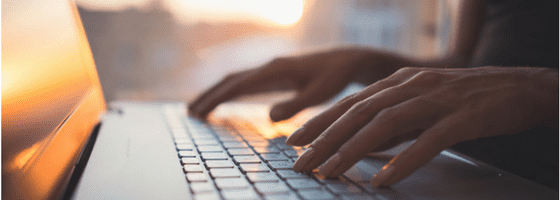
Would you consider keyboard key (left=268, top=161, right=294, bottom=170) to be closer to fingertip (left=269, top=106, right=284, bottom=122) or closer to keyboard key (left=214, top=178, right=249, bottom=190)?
keyboard key (left=214, top=178, right=249, bottom=190)

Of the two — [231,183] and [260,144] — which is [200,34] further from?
[231,183]

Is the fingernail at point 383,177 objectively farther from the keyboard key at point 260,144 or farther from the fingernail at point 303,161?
the keyboard key at point 260,144

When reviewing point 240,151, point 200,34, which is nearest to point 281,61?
point 240,151

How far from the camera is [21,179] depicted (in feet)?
0.84

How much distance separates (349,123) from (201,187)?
0.18m

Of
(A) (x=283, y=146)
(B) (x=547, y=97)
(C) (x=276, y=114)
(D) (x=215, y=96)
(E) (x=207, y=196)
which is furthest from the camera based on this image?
(D) (x=215, y=96)

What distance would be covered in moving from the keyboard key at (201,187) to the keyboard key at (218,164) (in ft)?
0.18

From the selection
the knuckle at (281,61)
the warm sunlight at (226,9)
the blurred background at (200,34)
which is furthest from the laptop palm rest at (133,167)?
the warm sunlight at (226,9)

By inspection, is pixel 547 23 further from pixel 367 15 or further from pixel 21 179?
pixel 367 15

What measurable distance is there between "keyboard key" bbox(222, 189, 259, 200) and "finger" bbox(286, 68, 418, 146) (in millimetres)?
127

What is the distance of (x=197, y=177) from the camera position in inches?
13.7

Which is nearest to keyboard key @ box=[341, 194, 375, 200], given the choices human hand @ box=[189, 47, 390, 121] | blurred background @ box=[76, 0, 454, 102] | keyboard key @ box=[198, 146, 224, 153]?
keyboard key @ box=[198, 146, 224, 153]

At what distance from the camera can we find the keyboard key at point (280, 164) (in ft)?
1.31

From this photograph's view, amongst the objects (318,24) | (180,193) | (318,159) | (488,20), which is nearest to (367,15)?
(318,24)
